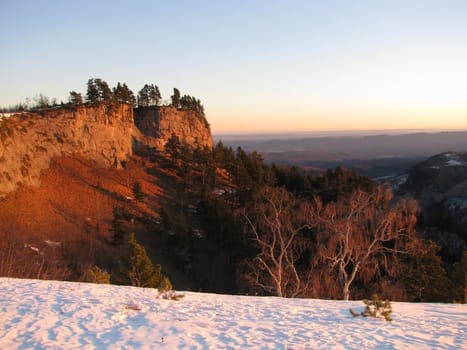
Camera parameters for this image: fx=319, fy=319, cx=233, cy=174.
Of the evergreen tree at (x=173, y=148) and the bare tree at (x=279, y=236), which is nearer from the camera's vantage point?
the bare tree at (x=279, y=236)

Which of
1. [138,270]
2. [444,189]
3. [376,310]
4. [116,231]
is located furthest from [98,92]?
[444,189]

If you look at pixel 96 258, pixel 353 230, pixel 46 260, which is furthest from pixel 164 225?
pixel 353 230

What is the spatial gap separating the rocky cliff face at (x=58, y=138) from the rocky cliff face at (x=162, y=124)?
549 centimetres

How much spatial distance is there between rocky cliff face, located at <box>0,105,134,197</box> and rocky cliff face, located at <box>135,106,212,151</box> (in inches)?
216

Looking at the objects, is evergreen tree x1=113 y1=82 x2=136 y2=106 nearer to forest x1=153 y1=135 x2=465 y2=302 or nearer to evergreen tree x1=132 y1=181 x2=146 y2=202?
forest x1=153 y1=135 x2=465 y2=302

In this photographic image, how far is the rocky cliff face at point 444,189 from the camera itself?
50072 mm

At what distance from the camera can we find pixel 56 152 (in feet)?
139

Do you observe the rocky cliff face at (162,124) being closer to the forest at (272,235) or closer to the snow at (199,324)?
the forest at (272,235)

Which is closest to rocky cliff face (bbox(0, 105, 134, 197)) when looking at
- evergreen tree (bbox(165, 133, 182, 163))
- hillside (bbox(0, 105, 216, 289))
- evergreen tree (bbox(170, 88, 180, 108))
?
hillside (bbox(0, 105, 216, 289))

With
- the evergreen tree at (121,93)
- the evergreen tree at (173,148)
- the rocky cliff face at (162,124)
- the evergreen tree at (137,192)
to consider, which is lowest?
the evergreen tree at (137,192)

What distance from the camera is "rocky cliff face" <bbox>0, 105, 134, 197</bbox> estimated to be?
33.9 meters

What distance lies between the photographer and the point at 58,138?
43375 millimetres

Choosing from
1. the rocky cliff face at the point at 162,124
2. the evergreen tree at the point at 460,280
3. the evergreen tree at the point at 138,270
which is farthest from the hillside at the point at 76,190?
the evergreen tree at the point at 460,280

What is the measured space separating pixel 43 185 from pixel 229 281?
24.0 metres
